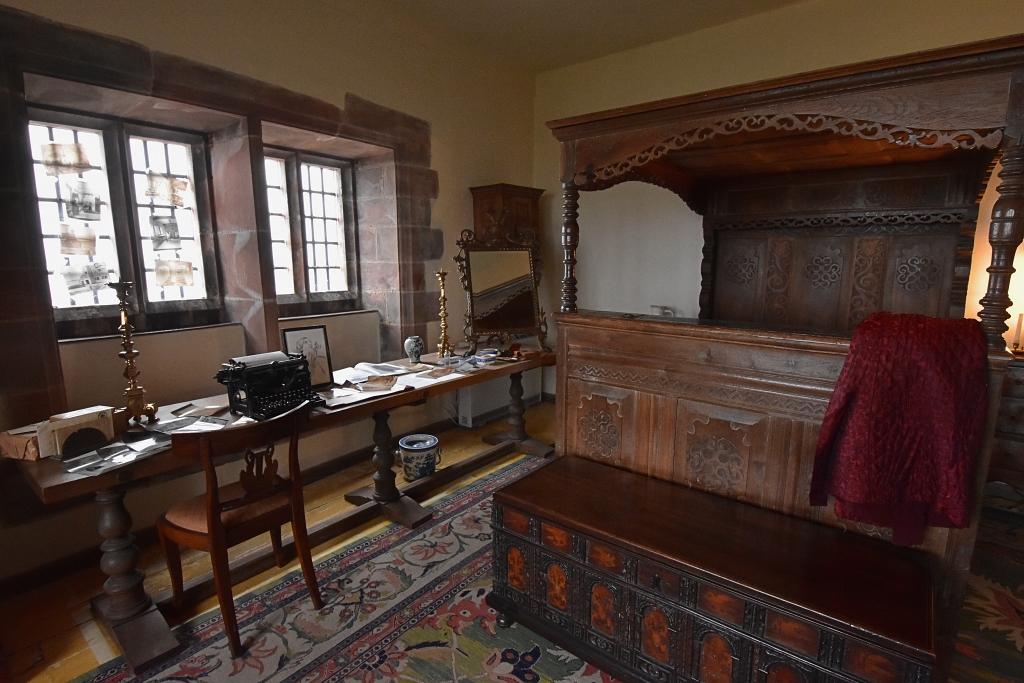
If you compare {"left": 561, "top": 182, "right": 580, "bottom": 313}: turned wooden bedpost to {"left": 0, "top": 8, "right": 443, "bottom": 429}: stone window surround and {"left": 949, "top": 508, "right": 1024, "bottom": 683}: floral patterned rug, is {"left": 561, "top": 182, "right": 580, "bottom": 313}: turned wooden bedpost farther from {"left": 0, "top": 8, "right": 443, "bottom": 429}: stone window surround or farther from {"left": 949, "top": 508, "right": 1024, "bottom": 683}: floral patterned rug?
{"left": 949, "top": 508, "right": 1024, "bottom": 683}: floral patterned rug

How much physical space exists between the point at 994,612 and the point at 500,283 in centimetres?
374

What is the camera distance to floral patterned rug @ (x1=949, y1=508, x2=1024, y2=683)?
205 centimetres

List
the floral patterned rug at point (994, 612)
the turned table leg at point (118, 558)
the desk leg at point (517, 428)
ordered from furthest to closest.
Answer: the desk leg at point (517, 428)
the turned table leg at point (118, 558)
the floral patterned rug at point (994, 612)

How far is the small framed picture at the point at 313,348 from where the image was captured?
295 centimetres

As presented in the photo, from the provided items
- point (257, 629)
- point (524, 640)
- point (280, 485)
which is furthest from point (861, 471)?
point (257, 629)

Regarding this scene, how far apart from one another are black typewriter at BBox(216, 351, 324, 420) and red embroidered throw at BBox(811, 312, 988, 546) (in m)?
2.40

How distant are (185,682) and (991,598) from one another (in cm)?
363

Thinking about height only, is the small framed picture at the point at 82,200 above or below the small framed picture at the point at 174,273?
above

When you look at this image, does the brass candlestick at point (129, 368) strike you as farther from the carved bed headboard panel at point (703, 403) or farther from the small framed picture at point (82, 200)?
the carved bed headboard panel at point (703, 403)

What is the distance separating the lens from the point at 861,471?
1.69m

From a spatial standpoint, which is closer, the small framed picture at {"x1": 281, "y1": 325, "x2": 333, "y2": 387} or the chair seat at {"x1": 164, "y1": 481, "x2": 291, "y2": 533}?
the chair seat at {"x1": 164, "y1": 481, "x2": 291, "y2": 533}

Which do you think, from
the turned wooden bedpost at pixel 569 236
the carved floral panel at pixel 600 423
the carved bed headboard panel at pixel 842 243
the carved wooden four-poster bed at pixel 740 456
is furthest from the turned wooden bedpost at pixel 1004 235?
the carved bed headboard panel at pixel 842 243

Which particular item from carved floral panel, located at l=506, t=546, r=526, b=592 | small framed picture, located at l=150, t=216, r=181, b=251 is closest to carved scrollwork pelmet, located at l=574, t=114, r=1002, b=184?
carved floral panel, located at l=506, t=546, r=526, b=592

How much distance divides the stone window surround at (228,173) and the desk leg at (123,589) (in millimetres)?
733
